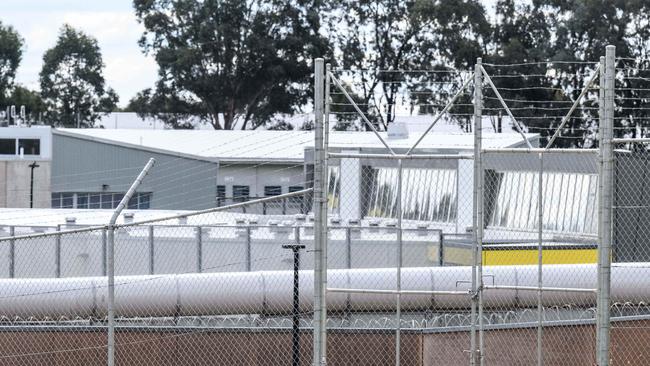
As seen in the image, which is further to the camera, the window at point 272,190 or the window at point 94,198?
the window at point 94,198

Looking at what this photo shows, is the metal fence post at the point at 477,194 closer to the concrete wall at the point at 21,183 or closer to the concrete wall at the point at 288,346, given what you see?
the concrete wall at the point at 288,346

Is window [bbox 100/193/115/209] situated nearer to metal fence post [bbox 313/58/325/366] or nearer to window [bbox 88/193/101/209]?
window [bbox 88/193/101/209]

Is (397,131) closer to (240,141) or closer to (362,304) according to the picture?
(240,141)

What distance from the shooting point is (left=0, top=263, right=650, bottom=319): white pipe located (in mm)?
13695

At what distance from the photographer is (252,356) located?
12969mm

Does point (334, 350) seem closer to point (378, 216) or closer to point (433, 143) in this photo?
point (378, 216)

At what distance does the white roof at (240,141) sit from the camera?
30.0 m

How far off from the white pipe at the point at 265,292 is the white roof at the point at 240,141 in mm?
14171

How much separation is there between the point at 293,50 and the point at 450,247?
5049cm

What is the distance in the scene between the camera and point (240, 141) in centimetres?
4575

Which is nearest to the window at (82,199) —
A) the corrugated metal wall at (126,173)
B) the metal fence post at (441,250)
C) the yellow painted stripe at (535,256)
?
the corrugated metal wall at (126,173)

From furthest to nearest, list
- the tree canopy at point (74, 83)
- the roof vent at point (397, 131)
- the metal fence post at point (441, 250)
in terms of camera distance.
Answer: the tree canopy at point (74, 83) → the roof vent at point (397, 131) → the metal fence post at point (441, 250)

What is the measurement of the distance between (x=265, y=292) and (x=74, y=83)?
243ft

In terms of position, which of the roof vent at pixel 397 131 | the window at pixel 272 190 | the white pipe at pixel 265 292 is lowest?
the white pipe at pixel 265 292
